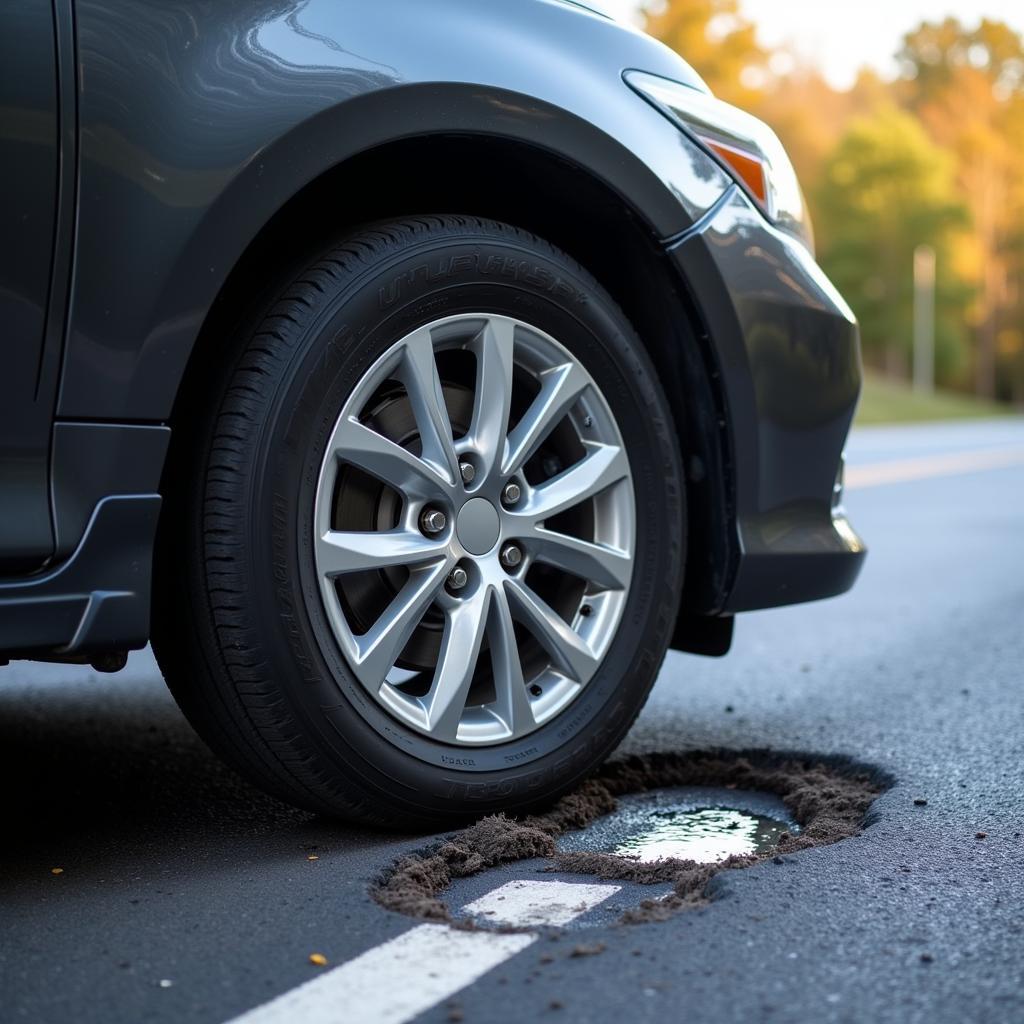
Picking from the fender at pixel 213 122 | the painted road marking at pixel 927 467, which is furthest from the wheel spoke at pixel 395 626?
the painted road marking at pixel 927 467

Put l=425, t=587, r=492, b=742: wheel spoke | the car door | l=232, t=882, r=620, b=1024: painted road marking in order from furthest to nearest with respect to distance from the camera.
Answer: l=425, t=587, r=492, b=742: wheel spoke → the car door → l=232, t=882, r=620, b=1024: painted road marking


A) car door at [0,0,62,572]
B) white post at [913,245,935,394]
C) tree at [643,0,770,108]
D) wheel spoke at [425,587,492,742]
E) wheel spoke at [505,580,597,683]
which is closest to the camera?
car door at [0,0,62,572]

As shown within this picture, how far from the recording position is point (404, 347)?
2.41m

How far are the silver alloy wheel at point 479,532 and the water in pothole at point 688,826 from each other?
0.26m

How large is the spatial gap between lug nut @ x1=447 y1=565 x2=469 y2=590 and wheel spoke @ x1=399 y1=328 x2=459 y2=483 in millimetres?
160

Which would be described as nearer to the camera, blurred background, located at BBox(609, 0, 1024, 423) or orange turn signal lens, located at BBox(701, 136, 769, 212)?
orange turn signal lens, located at BBox(701, 136, 769, 212)

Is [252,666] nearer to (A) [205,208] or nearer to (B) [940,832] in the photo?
(A) [205,208]

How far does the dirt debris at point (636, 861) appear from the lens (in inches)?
84.8

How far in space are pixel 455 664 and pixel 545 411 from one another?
0.50m

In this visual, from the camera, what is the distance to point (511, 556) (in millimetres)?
2537

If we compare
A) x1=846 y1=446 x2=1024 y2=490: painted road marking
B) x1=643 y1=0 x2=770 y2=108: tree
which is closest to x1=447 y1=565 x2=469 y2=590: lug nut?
x1=846 y1=446 x2=1024 y2=490: painted road marking

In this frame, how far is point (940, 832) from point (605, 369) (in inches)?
40.8

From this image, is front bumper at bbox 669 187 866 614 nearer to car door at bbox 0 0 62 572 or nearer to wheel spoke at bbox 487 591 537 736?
wheel spoke at bbox 487 591 537 736

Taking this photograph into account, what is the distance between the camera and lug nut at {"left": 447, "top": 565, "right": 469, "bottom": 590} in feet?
8.07
